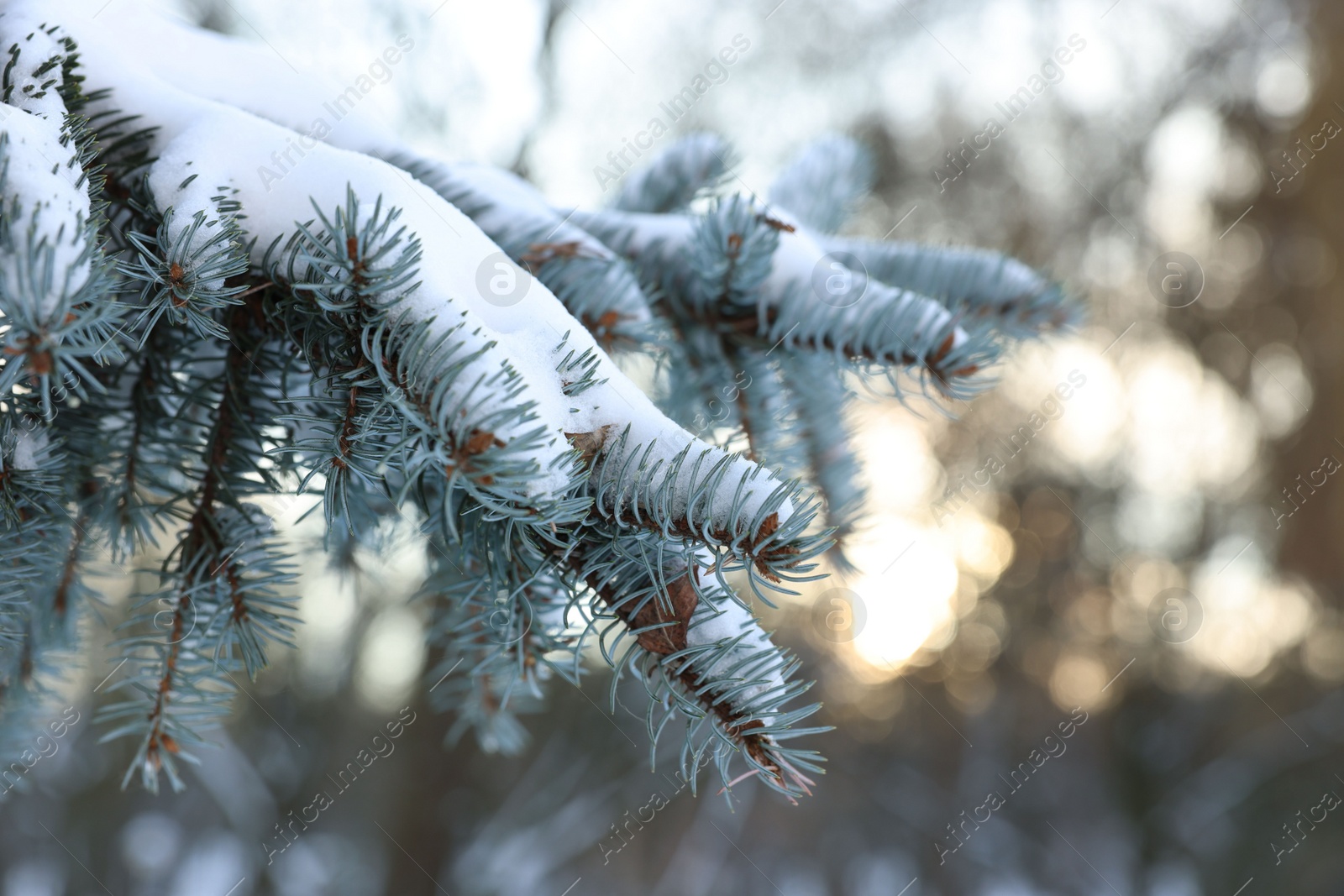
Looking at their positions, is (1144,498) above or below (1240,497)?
above

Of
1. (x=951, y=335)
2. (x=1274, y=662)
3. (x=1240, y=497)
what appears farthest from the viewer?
(x=1240, y=497)

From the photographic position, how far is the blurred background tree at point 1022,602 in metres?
3.67

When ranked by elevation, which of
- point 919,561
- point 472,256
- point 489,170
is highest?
point 489,170

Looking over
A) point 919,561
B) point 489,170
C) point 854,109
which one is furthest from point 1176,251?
point 489,170

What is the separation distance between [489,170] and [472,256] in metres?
0.28

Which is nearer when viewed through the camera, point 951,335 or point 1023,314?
point 951,335

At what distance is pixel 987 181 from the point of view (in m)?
5.16

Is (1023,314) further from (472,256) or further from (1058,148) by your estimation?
(1058,148)

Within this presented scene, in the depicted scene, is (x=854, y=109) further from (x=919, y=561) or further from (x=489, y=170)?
(x=489, y=170)

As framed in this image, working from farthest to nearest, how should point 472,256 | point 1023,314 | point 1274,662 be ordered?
point 1274,662
point 1023,314
point 472,256

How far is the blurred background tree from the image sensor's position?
367 centimetres

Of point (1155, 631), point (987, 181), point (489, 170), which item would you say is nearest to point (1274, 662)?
point (1155, 631)

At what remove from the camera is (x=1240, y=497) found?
15.7 feet

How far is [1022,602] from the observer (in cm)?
524
